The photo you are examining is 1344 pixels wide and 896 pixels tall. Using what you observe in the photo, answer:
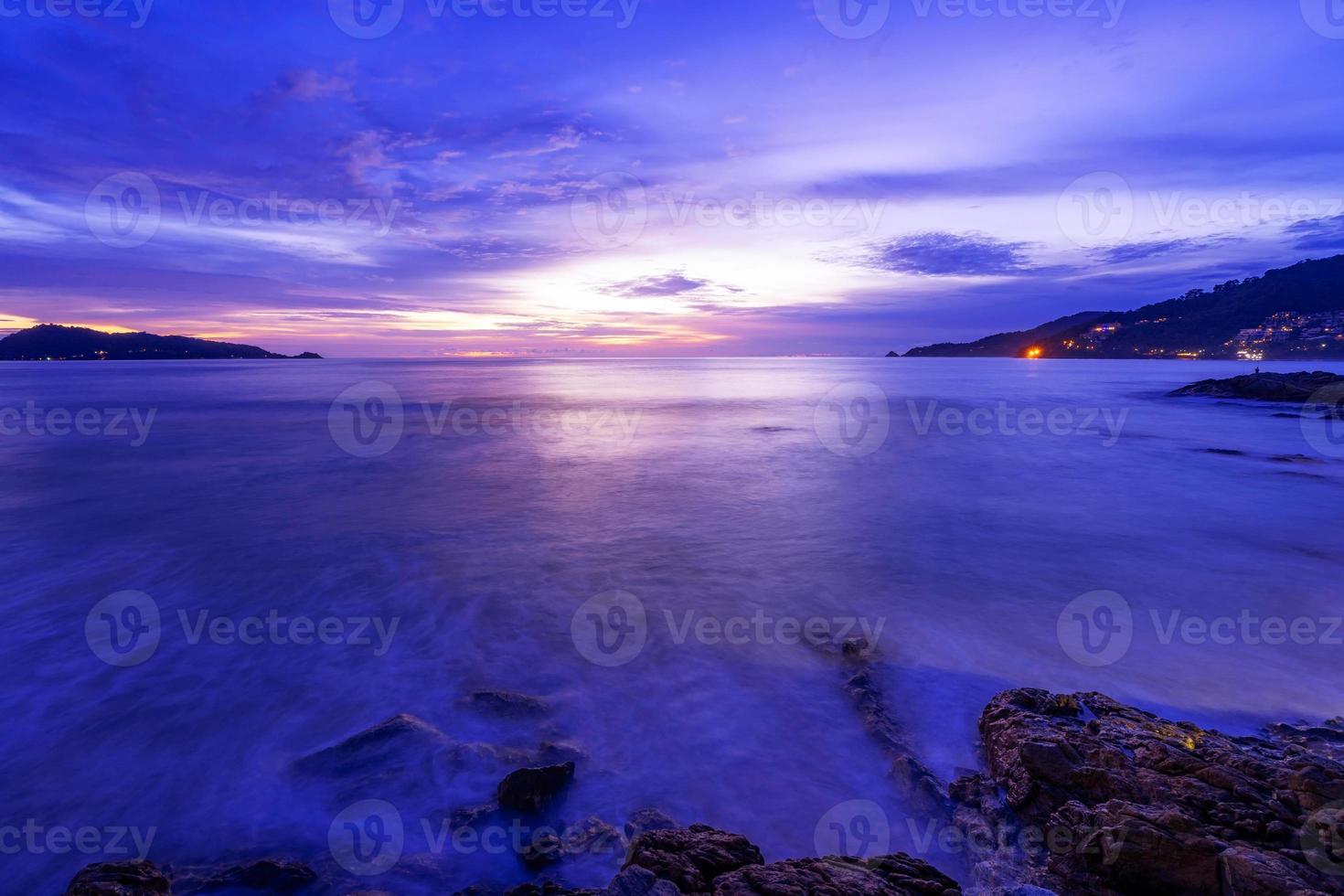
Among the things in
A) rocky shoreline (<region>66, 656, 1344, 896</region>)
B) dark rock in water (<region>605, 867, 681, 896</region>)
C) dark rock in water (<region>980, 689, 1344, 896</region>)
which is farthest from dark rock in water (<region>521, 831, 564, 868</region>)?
dark rock in water (<region>980, 689, 1344, 896</region>)

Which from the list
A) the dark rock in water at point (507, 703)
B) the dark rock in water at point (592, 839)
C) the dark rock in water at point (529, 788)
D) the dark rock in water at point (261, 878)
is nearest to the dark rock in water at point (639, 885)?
the dark rock in water at point (592, 839)

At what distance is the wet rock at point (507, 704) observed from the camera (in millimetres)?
5703

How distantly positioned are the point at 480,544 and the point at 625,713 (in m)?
5.82

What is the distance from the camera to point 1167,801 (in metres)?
3.78

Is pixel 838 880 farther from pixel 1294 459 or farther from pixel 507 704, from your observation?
pixel 1294 459

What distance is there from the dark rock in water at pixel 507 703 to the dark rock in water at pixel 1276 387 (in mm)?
43075

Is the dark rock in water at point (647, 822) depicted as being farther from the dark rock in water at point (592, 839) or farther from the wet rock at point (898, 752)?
the wet rock at point (898, 752)

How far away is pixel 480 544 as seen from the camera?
10703mm

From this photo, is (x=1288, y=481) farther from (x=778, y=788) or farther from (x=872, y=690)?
(x=778, y=788)

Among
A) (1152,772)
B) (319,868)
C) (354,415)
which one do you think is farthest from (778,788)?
(354,415)

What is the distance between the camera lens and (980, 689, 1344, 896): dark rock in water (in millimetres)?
3217

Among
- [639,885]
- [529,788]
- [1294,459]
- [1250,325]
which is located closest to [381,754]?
[529,788]

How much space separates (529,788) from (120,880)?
2.35 m

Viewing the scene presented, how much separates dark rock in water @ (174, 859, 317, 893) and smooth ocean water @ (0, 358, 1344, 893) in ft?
0.86
